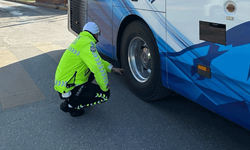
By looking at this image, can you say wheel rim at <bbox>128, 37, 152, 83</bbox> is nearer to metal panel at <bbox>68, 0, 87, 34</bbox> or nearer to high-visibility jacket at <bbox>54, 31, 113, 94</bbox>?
high-visibility jacket at <bbox>54, 31, 113, 94</bbox>

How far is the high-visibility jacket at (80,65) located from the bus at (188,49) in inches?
27.0

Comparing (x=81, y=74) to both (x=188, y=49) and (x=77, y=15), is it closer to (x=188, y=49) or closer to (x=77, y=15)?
(x=188, y=49)

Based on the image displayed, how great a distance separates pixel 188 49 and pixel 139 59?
1.37 metres

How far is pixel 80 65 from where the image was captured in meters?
3.53

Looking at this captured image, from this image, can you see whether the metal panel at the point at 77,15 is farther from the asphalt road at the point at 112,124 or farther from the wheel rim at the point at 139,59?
the wheel rim at the point at 139,59

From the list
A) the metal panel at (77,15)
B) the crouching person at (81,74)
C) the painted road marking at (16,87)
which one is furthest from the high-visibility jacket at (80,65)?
the metal panel at (77,15)

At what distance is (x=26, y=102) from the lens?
13.8ft

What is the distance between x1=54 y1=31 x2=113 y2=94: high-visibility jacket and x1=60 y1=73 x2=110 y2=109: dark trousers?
80 millimetres

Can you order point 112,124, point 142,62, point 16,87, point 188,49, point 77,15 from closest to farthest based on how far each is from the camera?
point 188,49, point 112,124, point 142,62, point 16,87, point 77,15

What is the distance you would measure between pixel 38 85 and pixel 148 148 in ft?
8.58

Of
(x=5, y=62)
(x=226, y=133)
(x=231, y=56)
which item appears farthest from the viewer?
(x=5, y=62)

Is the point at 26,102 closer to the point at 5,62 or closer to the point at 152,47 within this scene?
the point at 152,47

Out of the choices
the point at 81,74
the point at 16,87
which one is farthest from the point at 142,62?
the point at 16,87

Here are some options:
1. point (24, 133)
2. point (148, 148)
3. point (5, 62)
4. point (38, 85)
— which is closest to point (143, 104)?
point (148, 148)
